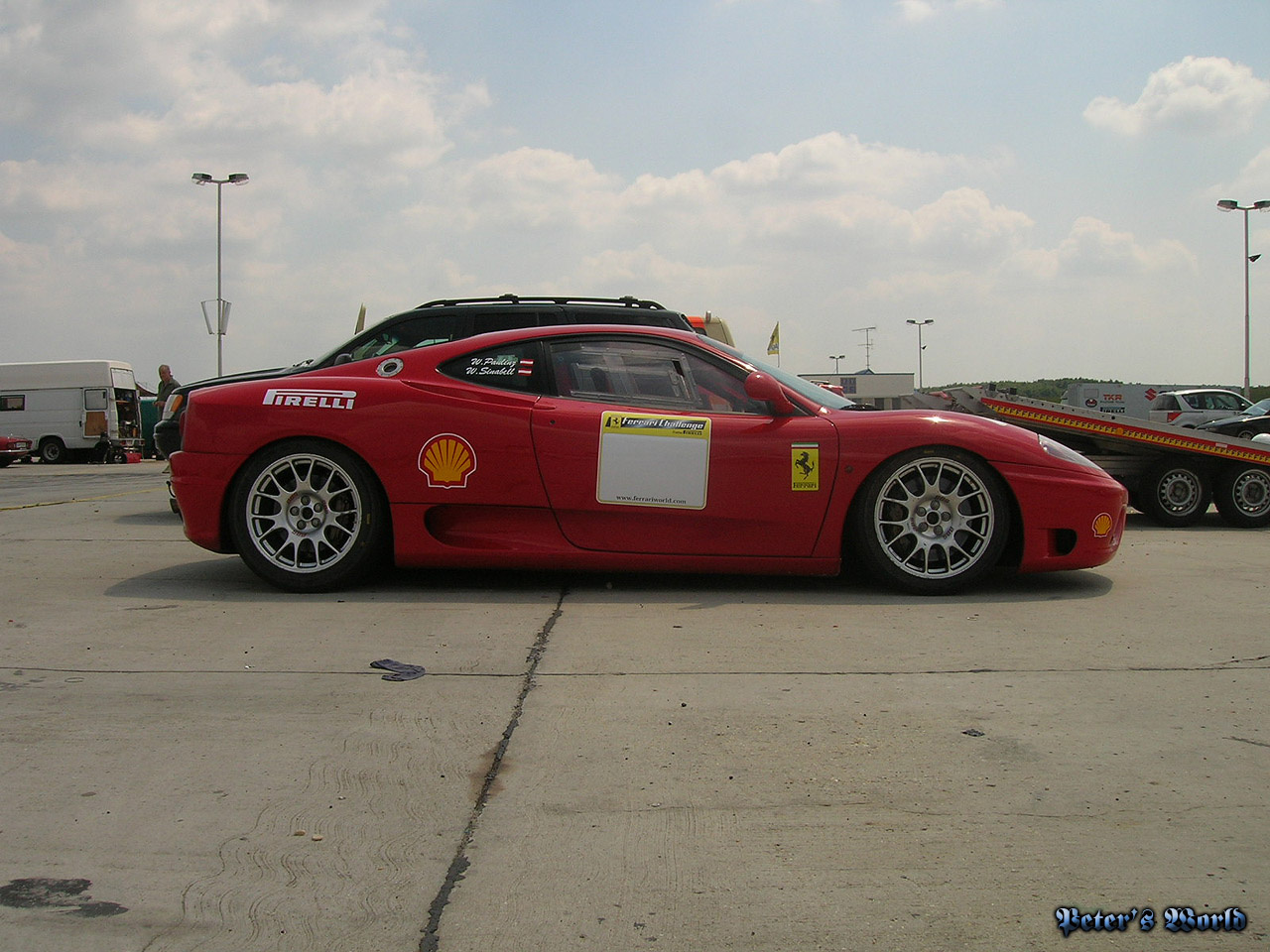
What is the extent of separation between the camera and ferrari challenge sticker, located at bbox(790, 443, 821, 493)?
16.4 ft

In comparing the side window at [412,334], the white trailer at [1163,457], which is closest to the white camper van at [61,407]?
the side window at [412,334]

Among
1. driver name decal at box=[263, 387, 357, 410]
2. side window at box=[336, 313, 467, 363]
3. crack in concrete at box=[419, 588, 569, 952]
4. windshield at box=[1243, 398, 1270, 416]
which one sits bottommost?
crack in concrete at box=[419, 588, 569, 952]

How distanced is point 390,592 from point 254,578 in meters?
0.91

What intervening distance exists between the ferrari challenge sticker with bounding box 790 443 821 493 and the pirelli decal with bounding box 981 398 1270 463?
407cm

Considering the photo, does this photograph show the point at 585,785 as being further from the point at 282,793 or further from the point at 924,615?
the point at 924,615

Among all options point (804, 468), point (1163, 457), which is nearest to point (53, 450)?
point (1163, 457)

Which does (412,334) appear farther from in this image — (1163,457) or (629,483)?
(1163,457)

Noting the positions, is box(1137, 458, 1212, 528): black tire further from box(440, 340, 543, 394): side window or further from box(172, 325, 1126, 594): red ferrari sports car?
box(440, 340, 543, 394): side window

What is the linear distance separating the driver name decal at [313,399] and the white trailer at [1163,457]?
5383mm

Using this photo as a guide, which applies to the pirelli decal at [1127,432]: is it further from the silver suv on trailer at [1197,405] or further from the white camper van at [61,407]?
the white camper van at [61,407]

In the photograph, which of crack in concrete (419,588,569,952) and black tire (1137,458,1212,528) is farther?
black tire (1137,458,1212,528)

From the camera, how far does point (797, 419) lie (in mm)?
5078

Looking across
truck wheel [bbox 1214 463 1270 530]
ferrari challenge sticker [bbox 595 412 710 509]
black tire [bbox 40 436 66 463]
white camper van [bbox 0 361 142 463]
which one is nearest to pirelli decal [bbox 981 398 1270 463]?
truck wheel [bbox 1214 463 1270 530]

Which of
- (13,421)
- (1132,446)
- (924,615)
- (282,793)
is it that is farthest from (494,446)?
(13,421)
